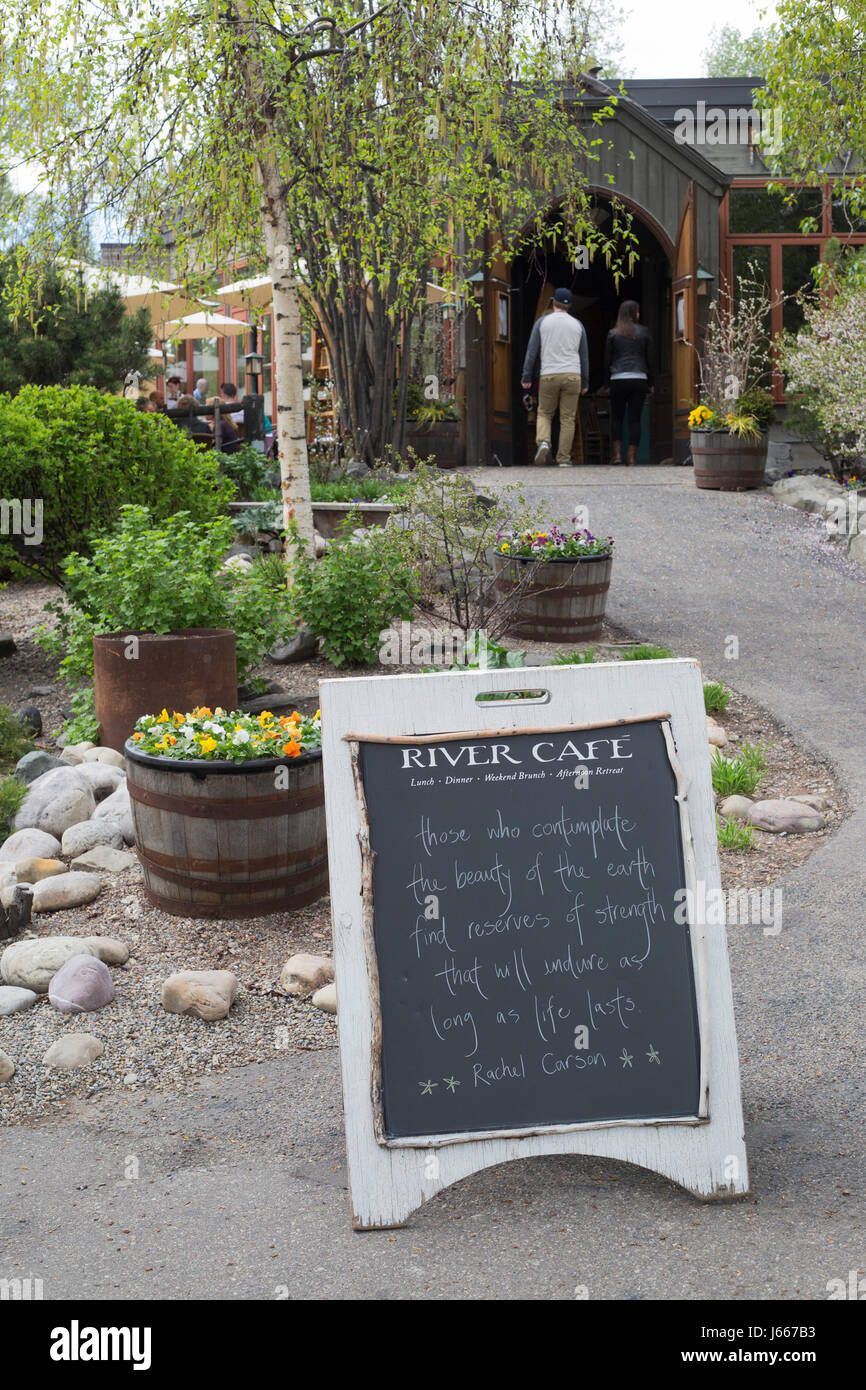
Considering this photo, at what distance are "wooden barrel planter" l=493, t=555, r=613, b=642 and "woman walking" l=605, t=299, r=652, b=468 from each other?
25.2ft

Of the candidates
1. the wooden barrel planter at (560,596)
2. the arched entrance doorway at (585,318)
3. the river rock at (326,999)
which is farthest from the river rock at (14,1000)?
the arched entrance doorway at (585,318)

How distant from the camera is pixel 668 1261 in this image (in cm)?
273

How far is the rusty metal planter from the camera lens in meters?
6.27

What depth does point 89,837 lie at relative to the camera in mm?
5582

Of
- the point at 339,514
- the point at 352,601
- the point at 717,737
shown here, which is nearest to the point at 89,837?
the point at 352,601

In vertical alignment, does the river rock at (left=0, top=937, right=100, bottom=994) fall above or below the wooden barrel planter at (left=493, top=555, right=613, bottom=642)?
below

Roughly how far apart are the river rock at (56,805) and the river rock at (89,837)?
157 millimetres

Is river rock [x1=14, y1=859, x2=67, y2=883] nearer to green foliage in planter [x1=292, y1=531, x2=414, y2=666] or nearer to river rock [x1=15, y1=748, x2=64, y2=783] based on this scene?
river rock [x1=15, y1=748, x2=64, y2=783]

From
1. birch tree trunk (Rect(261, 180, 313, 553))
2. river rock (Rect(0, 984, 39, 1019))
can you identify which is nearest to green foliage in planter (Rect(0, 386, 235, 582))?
birch tree trunk (Rect(261, 180, 313, 553))

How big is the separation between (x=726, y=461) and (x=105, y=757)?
8666 mm

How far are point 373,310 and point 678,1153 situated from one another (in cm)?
1137

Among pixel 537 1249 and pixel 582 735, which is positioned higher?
pixel 582 735
